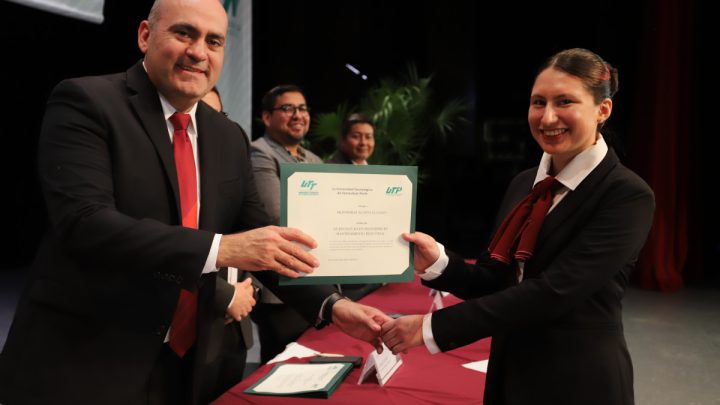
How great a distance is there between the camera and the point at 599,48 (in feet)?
22.0

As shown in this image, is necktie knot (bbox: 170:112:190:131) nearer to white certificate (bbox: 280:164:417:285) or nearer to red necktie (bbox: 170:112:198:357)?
red necktie (bbox: 170:112:198:357)

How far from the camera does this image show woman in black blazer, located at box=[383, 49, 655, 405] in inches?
53.6

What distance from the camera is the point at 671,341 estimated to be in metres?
4.48

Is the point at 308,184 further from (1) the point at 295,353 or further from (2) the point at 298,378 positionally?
(1) the point at 295,353

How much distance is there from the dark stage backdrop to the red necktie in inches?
215

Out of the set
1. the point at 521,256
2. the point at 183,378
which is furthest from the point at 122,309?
the point at 521,256

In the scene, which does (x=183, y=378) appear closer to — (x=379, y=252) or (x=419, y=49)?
(x=379, y=252)

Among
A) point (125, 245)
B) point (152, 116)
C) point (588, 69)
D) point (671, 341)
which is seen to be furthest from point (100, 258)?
point (671, 341)

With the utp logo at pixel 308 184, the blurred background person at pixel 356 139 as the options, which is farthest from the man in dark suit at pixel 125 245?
the blurred background person at pixel 356 139

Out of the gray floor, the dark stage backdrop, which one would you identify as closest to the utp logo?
the gray floor

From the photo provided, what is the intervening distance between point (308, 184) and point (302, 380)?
61 cm

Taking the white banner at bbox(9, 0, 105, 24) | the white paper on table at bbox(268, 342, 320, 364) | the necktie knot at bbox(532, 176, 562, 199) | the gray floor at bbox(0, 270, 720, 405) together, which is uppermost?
the white banner at bbox(9, 0, 105, 24)

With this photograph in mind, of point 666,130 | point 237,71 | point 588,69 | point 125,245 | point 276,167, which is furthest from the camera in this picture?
point 666,130

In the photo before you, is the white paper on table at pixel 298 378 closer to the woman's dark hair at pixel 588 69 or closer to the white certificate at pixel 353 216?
the white certificate at pixel 353 216
